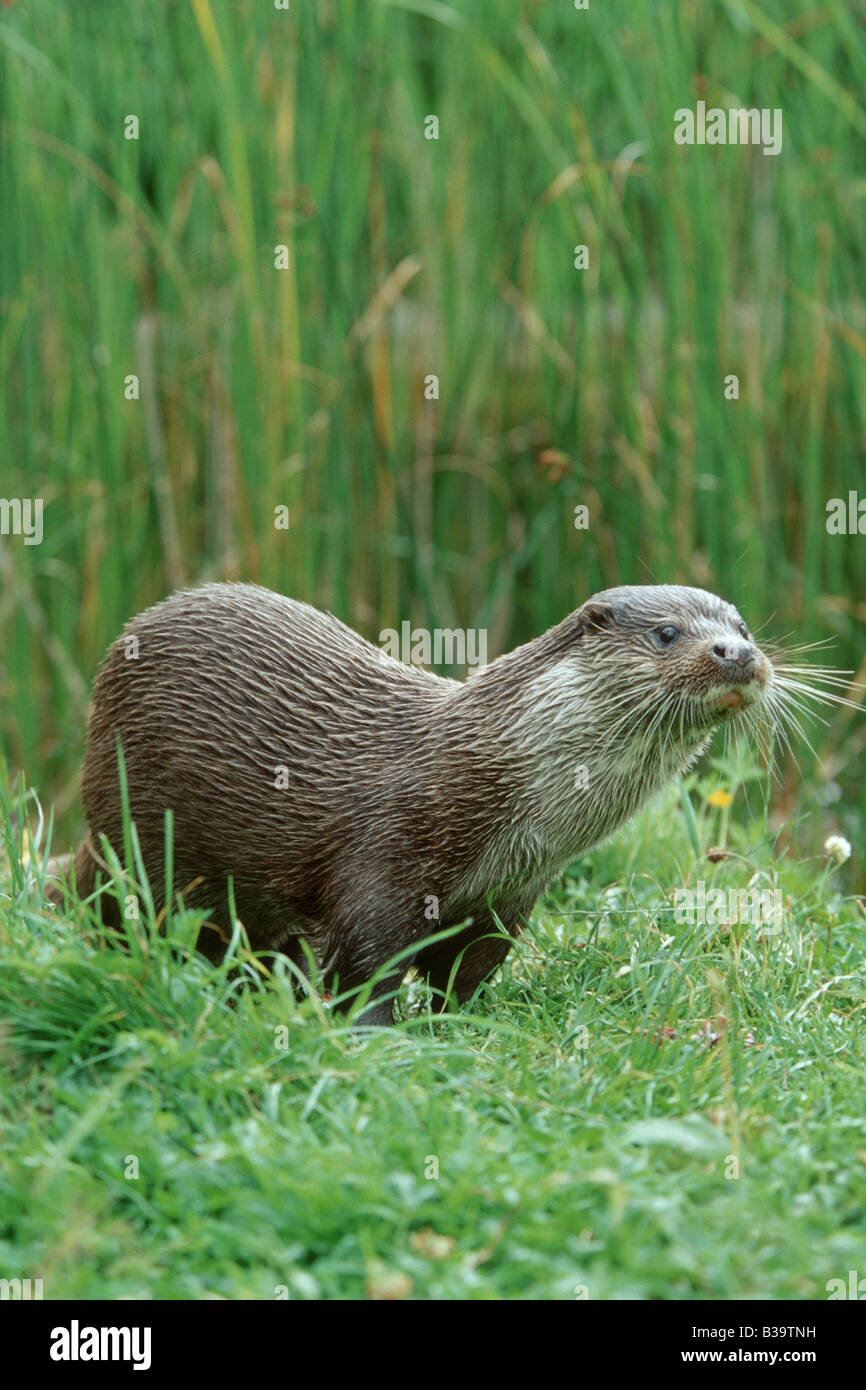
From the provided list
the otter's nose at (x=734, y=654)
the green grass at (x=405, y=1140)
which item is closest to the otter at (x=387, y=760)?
the otter's nose at (x=734, y=654)

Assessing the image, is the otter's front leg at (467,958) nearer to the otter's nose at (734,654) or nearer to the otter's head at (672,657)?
the otter's head at (672,657)

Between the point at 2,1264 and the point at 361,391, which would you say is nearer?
the point at 2,1264

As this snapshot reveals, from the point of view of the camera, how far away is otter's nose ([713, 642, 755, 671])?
305 centimetres

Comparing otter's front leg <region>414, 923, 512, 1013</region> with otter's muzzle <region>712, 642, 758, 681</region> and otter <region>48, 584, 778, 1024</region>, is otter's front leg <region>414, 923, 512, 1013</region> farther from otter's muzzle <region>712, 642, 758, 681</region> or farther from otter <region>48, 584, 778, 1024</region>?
otter's muzzle <region>712, 642, 758, 681</region>

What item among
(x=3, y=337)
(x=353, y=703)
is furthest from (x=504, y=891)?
(x=3, y=337)

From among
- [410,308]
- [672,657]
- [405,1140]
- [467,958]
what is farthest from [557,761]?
[410,308]

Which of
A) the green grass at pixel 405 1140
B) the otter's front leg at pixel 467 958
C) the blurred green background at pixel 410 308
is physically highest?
the blurred green background at pixel 410 308

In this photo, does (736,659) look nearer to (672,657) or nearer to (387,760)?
(672,657)

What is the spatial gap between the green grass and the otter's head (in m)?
0.50

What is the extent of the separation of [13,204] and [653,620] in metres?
2.79

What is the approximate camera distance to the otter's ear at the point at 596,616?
10.5 feet

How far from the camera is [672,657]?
3.11 metres

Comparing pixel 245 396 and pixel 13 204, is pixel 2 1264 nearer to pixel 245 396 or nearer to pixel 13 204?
pixel 245 396
